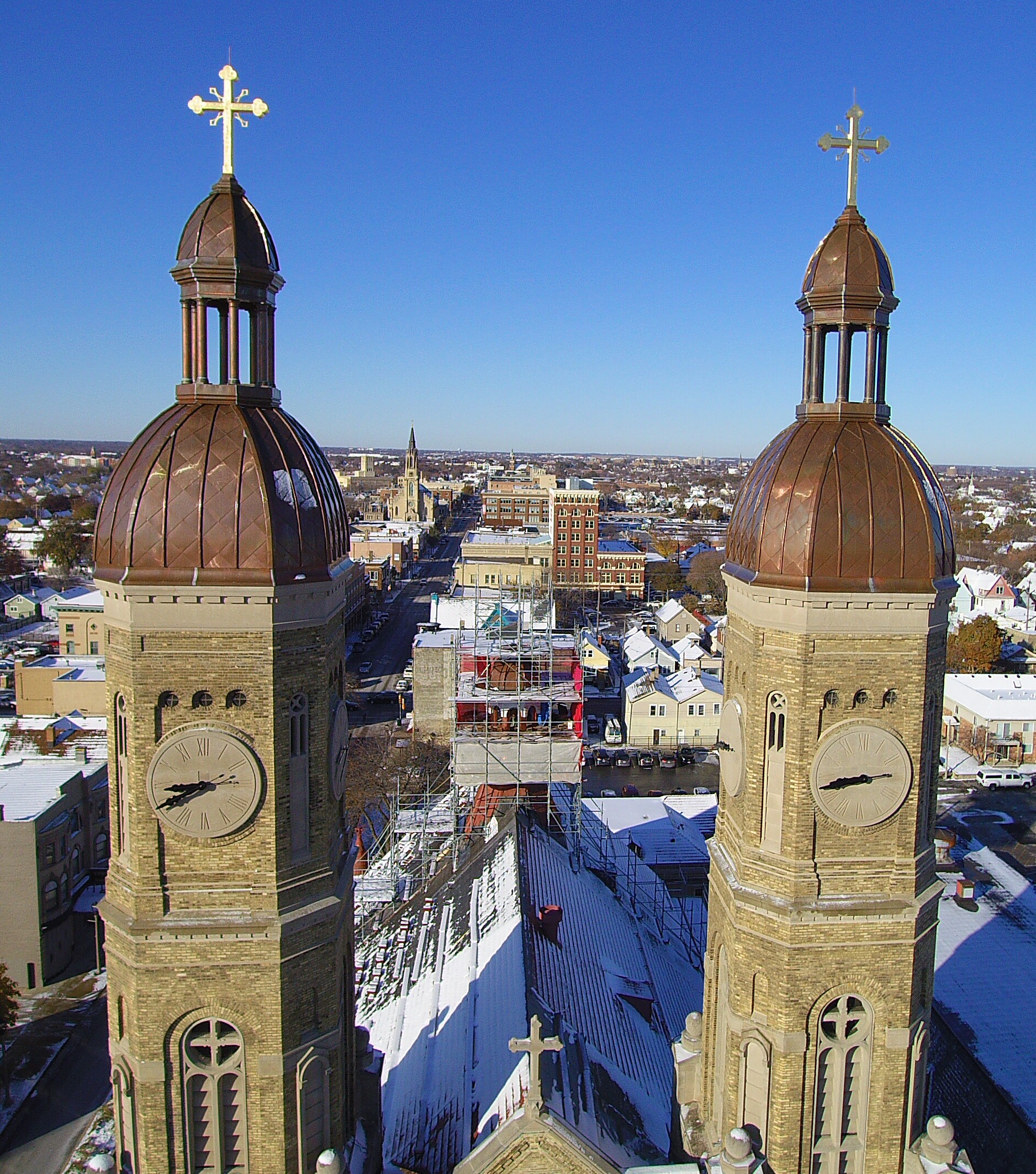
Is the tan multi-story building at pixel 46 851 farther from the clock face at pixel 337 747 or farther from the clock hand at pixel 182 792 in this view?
the clock hand at pixel 182 792

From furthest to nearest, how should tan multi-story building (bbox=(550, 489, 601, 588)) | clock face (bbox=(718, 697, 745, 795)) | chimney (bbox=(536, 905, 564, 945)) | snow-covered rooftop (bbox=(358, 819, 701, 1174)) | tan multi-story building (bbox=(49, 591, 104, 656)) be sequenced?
tan multi-story building (bbox=(550, 489, 601, 588)), tan multi-story building (bbox=(49, 591, 104, 656)), chimney (bbox=(536, 905, 564, 945)), snow-covered rooftop (bbox=(358, 819, 701, 1174)), clock face (bbox=(718, 697, 745, 795))

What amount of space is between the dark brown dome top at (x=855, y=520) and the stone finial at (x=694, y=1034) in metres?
7.62

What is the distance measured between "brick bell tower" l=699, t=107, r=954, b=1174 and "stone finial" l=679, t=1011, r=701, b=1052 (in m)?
1.66

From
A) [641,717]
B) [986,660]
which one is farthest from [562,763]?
[986,660]

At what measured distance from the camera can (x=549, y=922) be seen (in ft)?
67.4

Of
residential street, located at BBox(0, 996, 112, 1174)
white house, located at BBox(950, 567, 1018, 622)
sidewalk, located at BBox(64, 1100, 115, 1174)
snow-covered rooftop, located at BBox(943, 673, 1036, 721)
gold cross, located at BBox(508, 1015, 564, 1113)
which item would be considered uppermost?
gold cross, located at BBox(508, 1015, 564, 1113)

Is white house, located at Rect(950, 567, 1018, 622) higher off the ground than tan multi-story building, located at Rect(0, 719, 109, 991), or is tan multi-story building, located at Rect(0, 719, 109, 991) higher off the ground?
white house, located at Rect(950, 567, 1018, 622)

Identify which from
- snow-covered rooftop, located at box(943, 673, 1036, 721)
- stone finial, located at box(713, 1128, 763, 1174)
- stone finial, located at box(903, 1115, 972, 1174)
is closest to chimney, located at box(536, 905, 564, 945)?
stone finial, located at box(713, 1128, 763, 1174)

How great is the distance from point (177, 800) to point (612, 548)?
373 feet

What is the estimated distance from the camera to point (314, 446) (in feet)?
42.2

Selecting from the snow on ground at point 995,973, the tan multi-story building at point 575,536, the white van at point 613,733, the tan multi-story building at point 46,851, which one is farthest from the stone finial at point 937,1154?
the tan multi-story building at point 575,536

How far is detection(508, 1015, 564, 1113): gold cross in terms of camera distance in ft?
40.9

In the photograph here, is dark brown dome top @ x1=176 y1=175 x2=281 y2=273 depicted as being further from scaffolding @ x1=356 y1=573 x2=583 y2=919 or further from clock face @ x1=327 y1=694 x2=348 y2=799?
scaffolding @ x1=356 y1=573 x2=583 y2=919

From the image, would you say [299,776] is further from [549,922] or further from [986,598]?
[986,598]
